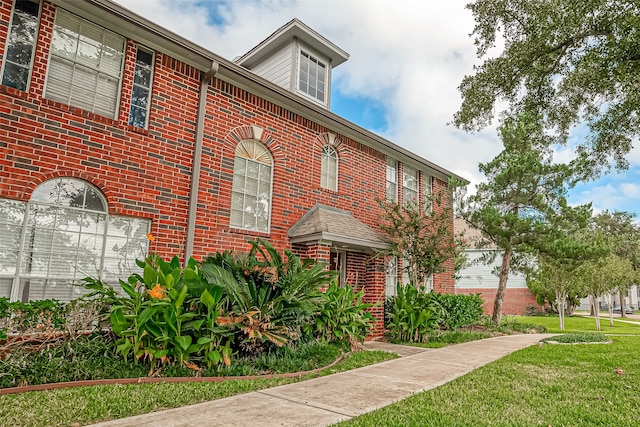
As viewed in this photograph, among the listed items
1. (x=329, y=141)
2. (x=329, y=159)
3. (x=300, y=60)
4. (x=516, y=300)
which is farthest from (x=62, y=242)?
(x=516, y=300)

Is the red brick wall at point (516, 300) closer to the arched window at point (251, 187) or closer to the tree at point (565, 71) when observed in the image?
the tree at point (565, 71)

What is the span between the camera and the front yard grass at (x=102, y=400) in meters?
3.16

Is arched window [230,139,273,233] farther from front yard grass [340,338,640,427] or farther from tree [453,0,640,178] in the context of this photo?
front yard grass [340,338,640,427]

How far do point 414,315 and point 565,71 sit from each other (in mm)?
5569

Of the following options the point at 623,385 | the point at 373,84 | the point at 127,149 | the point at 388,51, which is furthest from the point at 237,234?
the point at 373,84

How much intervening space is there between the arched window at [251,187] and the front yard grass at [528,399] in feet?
15.6

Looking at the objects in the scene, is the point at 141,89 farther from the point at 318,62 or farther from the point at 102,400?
the point at 318,62

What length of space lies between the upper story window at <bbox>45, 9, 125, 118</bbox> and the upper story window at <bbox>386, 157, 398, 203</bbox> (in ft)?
25.0

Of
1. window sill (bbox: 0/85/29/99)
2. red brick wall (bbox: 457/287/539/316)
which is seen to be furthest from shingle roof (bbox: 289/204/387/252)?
red brick wall (bbox: 457/287/539/316)

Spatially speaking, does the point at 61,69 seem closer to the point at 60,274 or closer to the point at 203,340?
the point at 60,274

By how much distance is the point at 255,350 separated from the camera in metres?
5.59

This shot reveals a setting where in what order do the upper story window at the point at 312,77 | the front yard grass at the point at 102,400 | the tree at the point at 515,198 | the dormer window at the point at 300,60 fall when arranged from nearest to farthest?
the front yard grass at the point at 102,400 < the dormer window at the point at 300,60 < the upper story window at the point at 312,77 < the tree at the point at 515,198

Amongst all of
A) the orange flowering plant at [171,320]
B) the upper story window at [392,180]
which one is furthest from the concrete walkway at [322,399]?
the upper story window at [392,180]

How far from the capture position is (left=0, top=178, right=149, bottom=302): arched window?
5.25 metres
